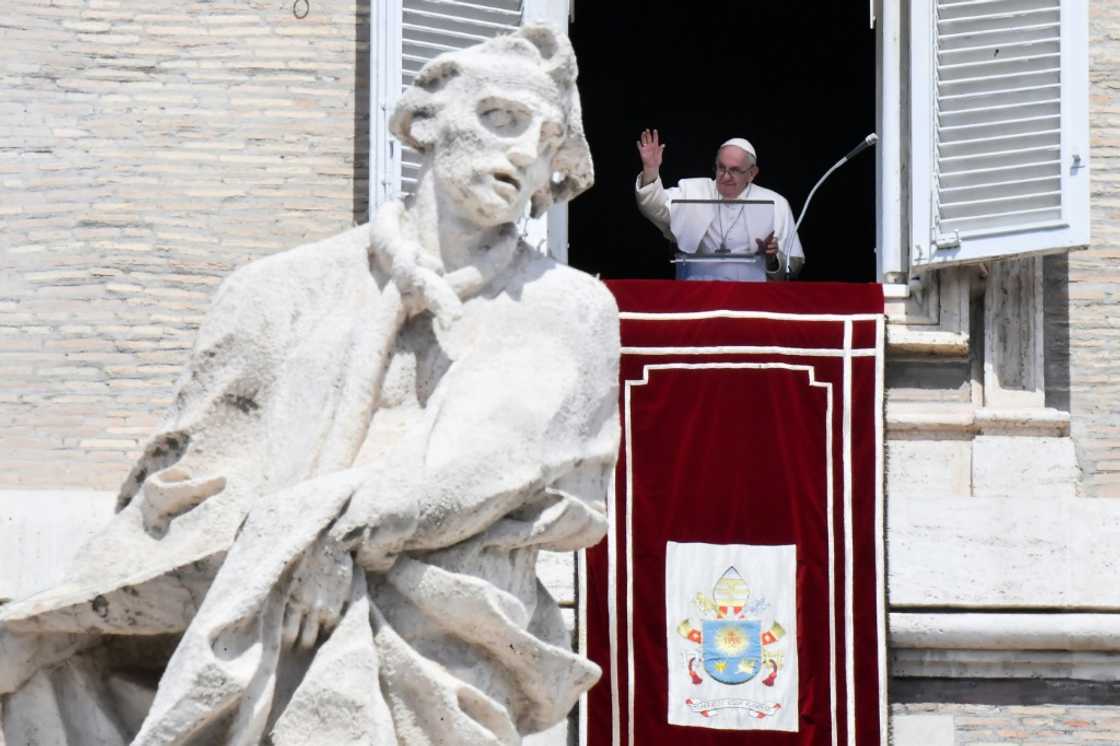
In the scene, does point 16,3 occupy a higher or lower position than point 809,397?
higher

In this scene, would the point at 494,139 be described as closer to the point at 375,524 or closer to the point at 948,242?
the point at 375,524

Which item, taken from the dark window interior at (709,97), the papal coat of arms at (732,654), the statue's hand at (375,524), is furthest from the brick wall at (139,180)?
the dark window interior at (709,97)

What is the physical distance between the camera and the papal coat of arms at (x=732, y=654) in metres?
10.5

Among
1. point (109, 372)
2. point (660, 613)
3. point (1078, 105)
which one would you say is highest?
point (1078, 105)

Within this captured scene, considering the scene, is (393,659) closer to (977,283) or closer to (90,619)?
(90,619)

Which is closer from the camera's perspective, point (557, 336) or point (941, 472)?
point (557, 336)

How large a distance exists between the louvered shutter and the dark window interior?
4.72m

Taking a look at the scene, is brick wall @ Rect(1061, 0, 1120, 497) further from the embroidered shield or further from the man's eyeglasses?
the man's eyeglasses

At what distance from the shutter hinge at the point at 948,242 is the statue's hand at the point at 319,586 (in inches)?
178

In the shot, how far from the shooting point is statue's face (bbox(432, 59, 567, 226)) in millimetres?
7426

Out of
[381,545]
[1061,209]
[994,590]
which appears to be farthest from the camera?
[1061,209]

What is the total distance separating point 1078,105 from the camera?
11.2m

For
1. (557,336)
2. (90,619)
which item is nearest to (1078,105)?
(557,336)

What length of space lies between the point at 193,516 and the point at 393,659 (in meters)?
0.54
